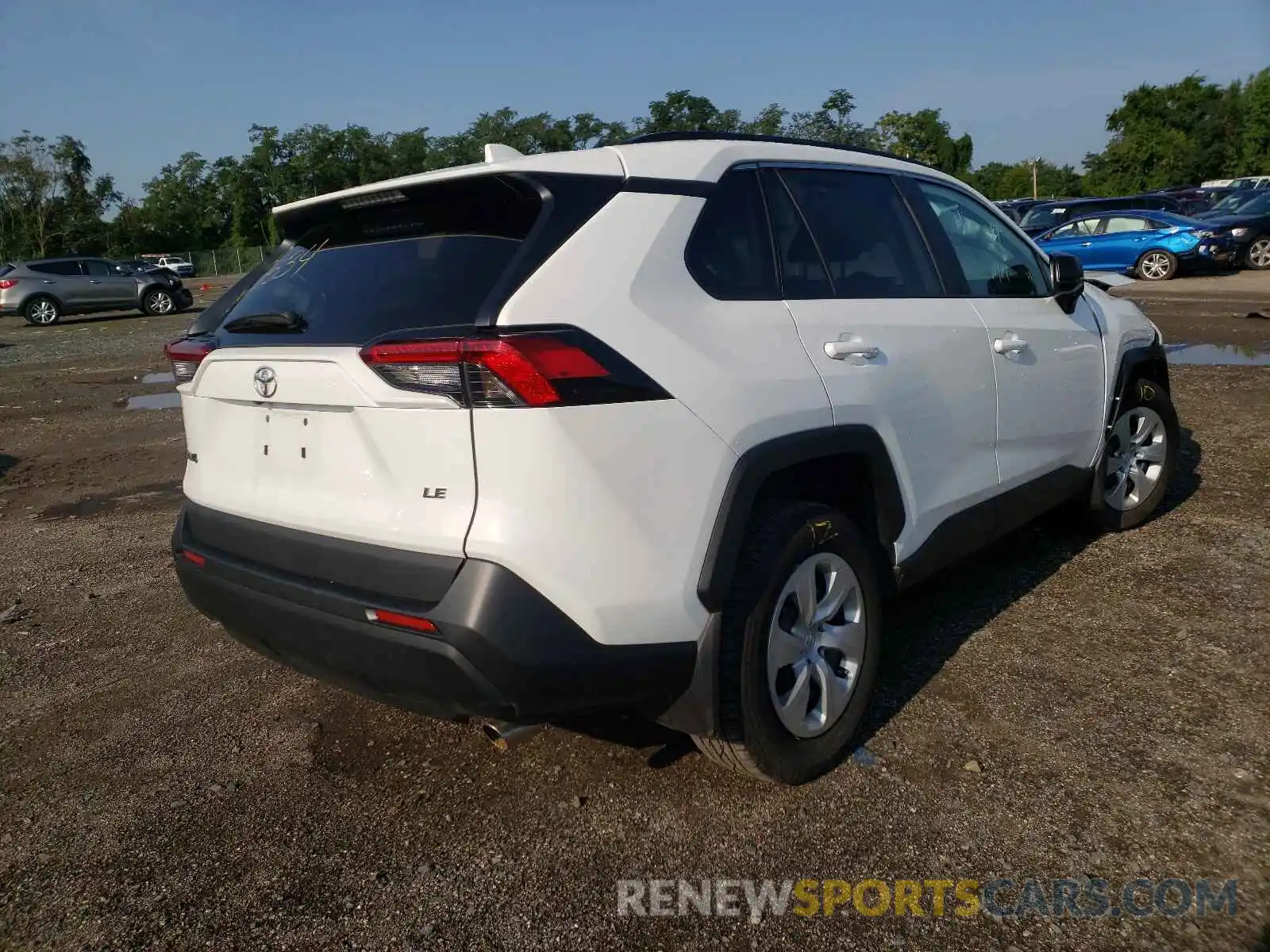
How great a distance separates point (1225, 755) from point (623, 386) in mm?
2152

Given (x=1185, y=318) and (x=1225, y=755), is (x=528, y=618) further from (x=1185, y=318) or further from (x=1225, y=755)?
(x=1185, y=318)

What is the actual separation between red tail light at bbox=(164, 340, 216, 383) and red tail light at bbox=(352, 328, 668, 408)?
0.98m

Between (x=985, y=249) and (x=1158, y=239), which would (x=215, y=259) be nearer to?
(x=1158, y=239)

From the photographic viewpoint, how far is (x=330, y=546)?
93.0 inches

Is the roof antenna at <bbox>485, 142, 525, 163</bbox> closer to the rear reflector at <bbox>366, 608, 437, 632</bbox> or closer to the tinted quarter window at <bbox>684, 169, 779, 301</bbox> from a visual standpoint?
the tinted quarter window at <bbox>684, 169, 779, 301</bbox>

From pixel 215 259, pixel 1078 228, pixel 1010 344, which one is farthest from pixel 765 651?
pixel 215 259

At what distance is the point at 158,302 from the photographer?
26.8 m

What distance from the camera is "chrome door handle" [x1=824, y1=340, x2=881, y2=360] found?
2.78 m

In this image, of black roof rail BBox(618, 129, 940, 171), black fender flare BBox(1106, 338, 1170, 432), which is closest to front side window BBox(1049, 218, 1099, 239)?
black fender flare BBox(1106, 338, 1170, 432)

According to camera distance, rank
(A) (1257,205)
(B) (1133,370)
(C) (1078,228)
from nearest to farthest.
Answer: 1. (B) (1133,370)
2. (C) (1078,228)
3. (A) (1257,205)

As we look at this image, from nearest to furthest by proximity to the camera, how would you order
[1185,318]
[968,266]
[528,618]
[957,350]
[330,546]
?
[528,618] < [330,546] < [957,350] < [968,266] < [1185,318]

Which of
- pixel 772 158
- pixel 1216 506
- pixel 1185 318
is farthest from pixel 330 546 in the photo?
pixel 1185 318

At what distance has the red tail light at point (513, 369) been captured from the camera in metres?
2.09

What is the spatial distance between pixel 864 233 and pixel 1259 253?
20606mm
